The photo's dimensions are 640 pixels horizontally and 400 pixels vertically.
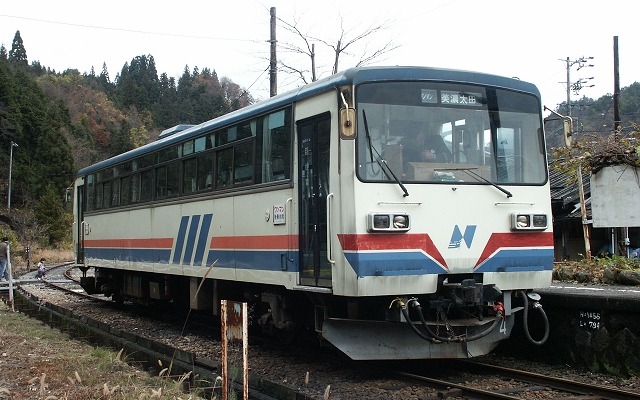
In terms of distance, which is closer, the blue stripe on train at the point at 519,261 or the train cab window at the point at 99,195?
the blue stripe on train at the point at 519,261

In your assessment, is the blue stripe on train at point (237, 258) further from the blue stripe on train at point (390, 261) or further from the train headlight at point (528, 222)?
the train headlight at point (528, 222)

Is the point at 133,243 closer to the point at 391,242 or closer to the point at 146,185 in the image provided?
the point at 146,185

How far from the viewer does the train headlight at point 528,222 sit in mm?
8266

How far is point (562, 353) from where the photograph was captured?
8875 mm

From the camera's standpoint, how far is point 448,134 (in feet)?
26.7

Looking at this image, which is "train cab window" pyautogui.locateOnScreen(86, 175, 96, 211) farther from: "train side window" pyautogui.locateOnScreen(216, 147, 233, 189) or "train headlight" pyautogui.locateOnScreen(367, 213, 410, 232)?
"train headlight" pyautogui.locateOnScreen(367, 213, 410, 232)

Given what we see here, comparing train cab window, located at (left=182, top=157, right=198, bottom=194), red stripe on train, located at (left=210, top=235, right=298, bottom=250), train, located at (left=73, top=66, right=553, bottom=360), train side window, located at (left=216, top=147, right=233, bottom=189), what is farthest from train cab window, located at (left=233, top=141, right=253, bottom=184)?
train cab window, located at (left=182, top=157, right=198, bottom=194)

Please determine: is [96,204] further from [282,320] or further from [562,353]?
[562,353]

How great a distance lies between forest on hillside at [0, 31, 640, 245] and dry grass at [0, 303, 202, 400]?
20394 millimetres

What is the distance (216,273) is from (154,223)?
2.98m

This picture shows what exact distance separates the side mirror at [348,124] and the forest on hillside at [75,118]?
75.3ft

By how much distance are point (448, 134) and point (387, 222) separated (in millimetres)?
1346

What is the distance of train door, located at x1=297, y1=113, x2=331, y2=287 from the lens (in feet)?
26.6

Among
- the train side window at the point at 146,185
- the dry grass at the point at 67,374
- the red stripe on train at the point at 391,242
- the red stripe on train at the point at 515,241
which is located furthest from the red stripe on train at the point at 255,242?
the train side window at the point at 146,185
